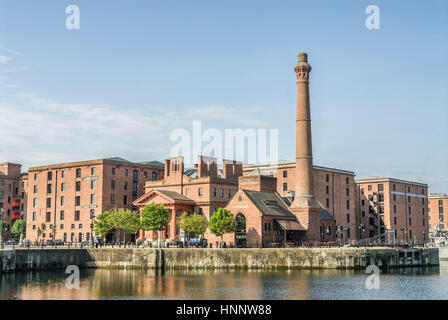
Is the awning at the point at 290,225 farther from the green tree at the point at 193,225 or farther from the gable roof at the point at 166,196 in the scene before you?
the gable roof at the point at 166,196

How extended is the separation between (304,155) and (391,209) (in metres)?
44.6

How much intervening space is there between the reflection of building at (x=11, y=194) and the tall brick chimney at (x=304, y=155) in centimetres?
6914

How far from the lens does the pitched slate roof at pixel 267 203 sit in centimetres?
8125

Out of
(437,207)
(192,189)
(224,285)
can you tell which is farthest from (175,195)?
(437,207)

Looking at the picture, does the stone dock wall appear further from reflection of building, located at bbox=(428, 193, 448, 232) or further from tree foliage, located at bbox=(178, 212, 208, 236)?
reflection of building, located at bbox=(428, 193, 448, 232)

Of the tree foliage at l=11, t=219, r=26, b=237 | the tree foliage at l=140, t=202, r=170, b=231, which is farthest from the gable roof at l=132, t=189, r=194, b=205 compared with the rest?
the tree foliage at l=11, t=219, r=26, b=237

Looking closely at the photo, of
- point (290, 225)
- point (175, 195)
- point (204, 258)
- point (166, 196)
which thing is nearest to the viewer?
point (204, 258)

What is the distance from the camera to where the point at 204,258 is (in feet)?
232

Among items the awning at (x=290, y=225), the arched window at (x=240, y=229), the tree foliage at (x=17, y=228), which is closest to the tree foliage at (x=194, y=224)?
the arched window at (x=240, y=229)

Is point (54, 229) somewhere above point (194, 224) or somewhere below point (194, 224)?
below

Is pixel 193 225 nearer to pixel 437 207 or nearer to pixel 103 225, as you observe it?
pixel 103 225
